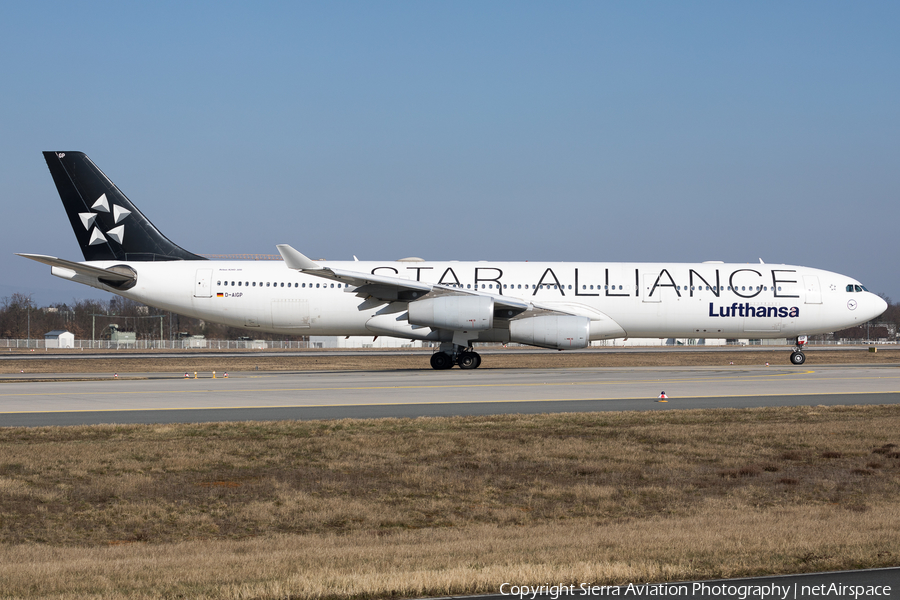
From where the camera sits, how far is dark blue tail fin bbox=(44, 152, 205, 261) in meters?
31.6

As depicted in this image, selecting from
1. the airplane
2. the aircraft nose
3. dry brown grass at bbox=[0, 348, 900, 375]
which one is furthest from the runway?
dry brown grass at bbox=[0, 348, 900, 375]

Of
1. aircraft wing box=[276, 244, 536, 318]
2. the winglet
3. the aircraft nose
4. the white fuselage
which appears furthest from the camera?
the aircraft nose

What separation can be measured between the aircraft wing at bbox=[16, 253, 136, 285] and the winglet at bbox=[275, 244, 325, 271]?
797 centimetres

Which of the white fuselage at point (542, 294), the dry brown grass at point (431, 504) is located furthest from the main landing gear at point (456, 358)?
the dry brown grass at point (431, 504)

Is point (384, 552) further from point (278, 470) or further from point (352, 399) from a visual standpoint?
point (352, 399)

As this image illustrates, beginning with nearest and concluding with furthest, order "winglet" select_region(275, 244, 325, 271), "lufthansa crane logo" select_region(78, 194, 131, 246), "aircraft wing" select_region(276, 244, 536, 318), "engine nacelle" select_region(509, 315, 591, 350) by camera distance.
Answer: "winglet" select_region(275, 244, 325, 271) < "aircraft wing" select_region(276, 244, 536, 318) < "engine nacelle" select_region(509, 315, 591, 350) < "lufthansa crane logo" select_region(78, 194, 131, 246)

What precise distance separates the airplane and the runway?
3460 millimetres

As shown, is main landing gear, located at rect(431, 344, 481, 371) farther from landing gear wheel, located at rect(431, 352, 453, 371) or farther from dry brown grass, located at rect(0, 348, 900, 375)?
dry brown grass, located at rect(0, 348, 900, 375)

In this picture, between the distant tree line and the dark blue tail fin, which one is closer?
the dark blue tail fin

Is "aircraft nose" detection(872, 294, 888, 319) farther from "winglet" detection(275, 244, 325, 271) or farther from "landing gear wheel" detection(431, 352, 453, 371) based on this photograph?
"winglet" detection(275, 244, 325, 271)

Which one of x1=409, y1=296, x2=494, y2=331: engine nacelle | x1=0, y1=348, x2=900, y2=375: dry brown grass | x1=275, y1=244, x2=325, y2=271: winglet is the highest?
x1=275, y1=244, x2=325, y2=271: winglet

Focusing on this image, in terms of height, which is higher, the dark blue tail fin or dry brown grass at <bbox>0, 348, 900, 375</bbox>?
the dark blue tail fin

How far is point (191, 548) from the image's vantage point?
25.6 feet

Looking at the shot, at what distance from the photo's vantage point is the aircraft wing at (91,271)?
1108 inches
